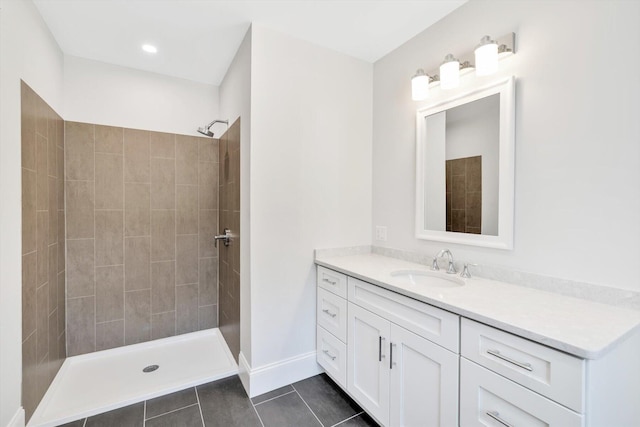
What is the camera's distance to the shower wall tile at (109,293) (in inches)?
94.3

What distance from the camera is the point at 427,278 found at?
1.75 meters

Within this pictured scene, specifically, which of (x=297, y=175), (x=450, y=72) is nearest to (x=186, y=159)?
(x=297, y=175)

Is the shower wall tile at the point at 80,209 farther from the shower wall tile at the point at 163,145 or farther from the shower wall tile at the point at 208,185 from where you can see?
the shower wall tile at the point at 208,185

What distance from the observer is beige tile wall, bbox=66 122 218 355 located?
7.63 feet

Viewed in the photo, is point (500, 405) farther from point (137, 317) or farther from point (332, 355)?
point (137, 317)

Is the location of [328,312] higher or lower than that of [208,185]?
lower

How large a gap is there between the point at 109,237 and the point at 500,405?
2.86 metres

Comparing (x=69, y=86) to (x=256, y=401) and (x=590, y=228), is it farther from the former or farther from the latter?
(x=590, y=228)

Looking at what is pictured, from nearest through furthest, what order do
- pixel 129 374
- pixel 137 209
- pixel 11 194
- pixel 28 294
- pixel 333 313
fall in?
pixel 11 194, pixel 28 294, pixel 333 313, pixel 129 374, pixel 137 209

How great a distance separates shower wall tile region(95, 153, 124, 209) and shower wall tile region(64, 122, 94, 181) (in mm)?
60

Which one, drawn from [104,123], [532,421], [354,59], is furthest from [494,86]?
[104,123]

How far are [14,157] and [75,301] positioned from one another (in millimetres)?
1403

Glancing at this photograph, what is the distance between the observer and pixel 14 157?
1442mm

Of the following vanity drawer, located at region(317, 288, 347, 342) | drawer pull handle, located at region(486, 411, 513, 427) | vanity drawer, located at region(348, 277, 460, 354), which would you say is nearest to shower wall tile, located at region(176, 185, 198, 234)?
Result: vanity drawer, located at region(317, 288, 347, 342)
